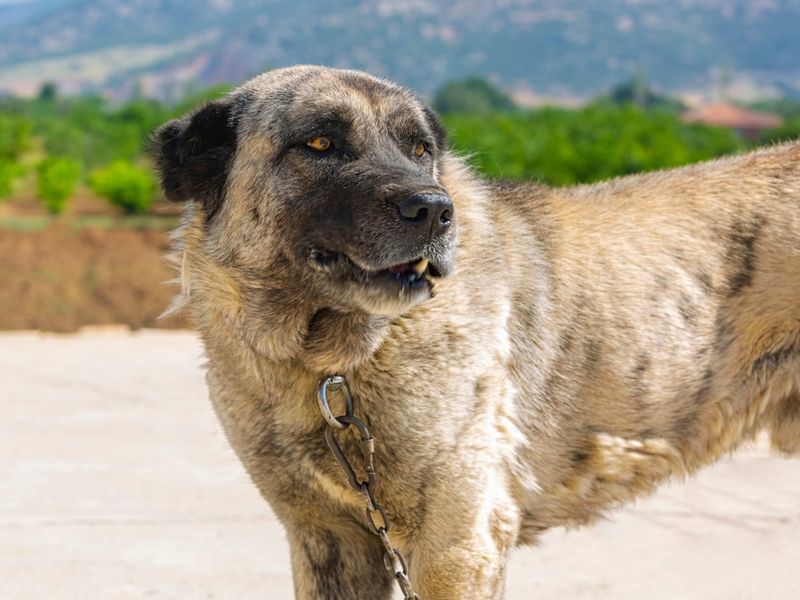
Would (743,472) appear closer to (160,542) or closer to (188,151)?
(160,542)

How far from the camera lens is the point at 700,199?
11.4ft

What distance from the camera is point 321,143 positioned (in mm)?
2951

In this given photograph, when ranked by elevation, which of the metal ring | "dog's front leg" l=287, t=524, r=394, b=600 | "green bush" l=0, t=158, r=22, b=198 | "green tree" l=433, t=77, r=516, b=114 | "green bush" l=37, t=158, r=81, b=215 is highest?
the metal ring

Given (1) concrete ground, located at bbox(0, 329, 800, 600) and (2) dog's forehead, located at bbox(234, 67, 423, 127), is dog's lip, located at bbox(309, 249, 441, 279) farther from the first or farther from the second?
(1) concrete ground, located at bbox(0, 329, 800, 600)

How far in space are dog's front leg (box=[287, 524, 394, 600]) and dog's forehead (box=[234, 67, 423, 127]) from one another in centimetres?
121

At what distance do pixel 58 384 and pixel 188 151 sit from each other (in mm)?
4049

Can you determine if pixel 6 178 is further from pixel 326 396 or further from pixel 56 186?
pixel 326 396

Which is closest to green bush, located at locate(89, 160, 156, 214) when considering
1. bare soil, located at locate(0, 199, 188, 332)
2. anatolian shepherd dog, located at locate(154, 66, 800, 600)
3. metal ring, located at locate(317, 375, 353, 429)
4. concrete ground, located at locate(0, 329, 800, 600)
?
bare soil, located at locate(0, 199, 188, 332)

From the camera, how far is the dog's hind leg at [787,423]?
3477mm

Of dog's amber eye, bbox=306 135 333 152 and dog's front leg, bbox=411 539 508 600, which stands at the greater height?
dog's amber eye, bbox=306 135 333 152

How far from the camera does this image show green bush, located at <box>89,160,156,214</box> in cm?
1988

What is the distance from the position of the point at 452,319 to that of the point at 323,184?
538 mm

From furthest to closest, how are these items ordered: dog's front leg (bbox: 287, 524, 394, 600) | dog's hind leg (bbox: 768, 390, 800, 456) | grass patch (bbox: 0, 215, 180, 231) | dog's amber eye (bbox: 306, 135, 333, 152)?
grass patch (bbox: 0, 215, 180, 231), dog's hind leg (bbox: 768, 390, 800, 456), dog's front leg (bbox: 287, 524, 394, 600), dog's amber eye (bbox: 306, 135, 333, 152)

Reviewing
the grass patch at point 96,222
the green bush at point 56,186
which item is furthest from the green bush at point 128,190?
the green bush at point 56,186
